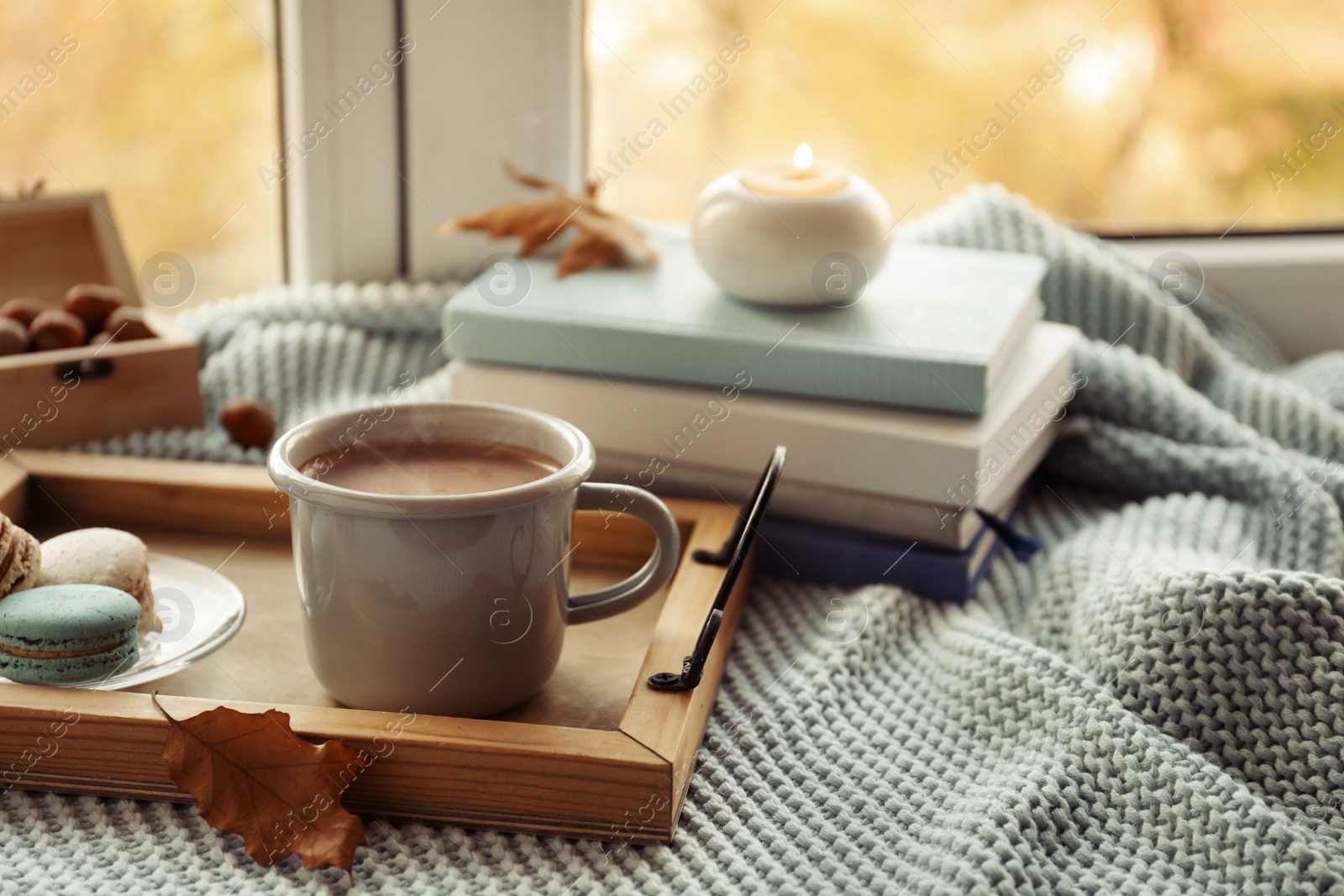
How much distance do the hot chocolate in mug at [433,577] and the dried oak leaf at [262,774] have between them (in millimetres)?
46

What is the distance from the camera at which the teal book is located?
0.69 metres

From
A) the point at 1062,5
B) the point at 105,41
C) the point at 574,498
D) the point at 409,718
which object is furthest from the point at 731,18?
the point at 409,718

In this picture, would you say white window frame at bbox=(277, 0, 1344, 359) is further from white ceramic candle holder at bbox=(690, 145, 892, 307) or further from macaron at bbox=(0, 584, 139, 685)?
macaron at bbox=(0, 584, 139, 685)

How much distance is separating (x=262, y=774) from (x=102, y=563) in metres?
0.15

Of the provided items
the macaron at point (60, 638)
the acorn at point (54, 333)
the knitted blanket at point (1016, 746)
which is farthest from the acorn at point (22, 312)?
the macaron at point (60, 638)

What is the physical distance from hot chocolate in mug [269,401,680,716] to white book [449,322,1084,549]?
0.16 m

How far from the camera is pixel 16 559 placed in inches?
21.9

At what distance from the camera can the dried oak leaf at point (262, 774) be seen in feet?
1.58

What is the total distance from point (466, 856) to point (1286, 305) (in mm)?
886

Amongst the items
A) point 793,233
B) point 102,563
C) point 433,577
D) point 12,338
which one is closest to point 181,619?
point 102,563

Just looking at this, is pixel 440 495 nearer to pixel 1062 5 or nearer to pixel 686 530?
pixel 686 530

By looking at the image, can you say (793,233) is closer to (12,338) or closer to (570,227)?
(570,227)

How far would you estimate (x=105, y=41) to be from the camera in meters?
0.97

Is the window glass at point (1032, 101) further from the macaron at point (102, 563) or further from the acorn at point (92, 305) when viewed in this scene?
the macaron at point (102, 563)
